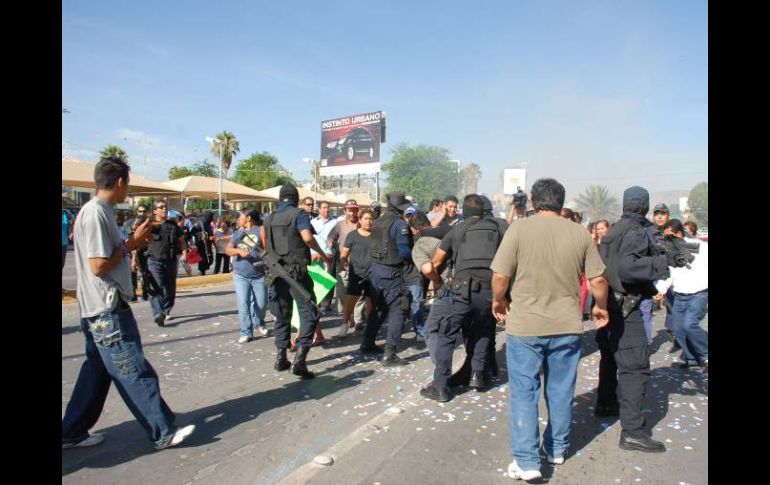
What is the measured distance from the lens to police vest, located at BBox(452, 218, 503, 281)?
420 cm

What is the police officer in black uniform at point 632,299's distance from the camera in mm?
3416

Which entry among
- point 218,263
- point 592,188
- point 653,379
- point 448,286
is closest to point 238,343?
point 448,286

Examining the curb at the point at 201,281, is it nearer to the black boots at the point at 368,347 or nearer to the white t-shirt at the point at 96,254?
the black boots at the point at 368,347

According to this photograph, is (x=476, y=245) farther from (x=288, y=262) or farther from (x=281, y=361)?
(x=281, y=361)

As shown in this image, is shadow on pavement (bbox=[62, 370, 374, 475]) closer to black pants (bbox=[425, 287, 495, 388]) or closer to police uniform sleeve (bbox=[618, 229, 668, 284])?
black pants (bbox=[425, 287, 495, 388])

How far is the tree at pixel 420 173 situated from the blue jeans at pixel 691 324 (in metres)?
63.5

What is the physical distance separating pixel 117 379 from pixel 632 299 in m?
3.58

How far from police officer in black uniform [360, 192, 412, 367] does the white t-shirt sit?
10.1 ft

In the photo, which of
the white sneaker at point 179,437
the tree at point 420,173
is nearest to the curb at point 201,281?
the white sneaker at point 179,437

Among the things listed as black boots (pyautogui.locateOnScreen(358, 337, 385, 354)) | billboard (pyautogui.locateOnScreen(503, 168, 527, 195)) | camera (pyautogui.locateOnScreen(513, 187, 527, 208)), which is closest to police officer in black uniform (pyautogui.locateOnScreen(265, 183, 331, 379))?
black boots (pyautogui.locateOnScreen(358, 337, 385, 354))

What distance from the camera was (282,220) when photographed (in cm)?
505

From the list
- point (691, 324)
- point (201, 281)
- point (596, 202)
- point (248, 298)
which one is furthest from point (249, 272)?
point (596, 202)
